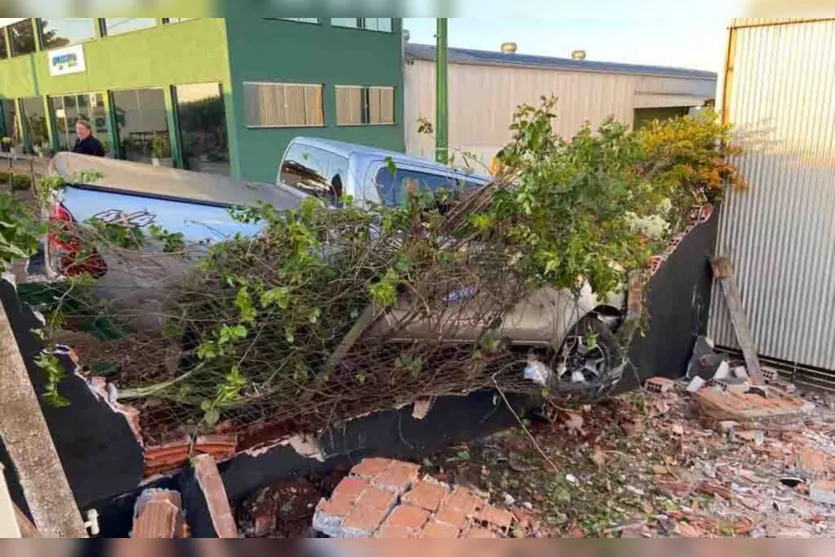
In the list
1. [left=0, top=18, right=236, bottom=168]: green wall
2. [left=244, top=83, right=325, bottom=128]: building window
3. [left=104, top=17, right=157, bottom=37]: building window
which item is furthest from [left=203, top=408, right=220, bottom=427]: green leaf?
[left=104, top=17, right=157, bottom=37]: building window

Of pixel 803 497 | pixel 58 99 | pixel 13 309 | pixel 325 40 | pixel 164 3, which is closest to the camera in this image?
pixel 164 3

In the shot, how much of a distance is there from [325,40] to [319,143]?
866 centimetres

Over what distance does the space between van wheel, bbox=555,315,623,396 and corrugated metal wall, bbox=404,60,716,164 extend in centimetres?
898

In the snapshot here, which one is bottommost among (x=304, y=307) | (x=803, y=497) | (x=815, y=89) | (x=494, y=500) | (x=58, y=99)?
(x=803, y=497)

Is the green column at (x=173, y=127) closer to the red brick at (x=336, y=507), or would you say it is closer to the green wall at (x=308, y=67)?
the green wall at (x=308, y=67)

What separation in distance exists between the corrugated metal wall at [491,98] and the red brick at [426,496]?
10.6 metres

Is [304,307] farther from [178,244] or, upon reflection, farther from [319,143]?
[319,143]

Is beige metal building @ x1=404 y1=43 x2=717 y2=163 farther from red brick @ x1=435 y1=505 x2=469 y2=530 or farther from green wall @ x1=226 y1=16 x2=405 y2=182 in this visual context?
red brick @ x1=435 y1=505 x2=469 y2=530

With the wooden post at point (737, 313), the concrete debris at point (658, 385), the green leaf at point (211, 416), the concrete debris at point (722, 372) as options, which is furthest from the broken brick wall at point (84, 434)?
the wooden post at point (737, 313)

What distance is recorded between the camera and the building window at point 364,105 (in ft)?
44.9

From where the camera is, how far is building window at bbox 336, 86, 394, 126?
539 inches

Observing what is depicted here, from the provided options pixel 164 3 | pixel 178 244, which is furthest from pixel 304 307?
pixel 164 3

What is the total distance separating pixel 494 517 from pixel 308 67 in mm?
11811

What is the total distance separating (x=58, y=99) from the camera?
17.0 m
